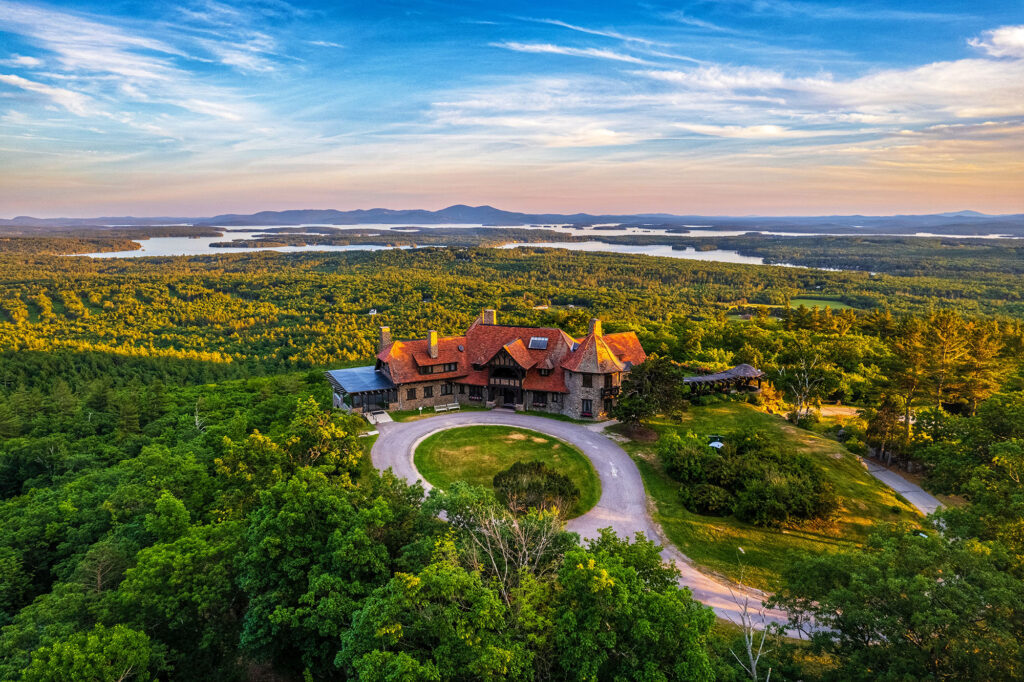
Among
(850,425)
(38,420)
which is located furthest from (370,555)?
(38,420)

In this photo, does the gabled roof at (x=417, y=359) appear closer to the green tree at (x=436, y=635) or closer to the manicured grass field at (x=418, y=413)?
the manicured grass field at (x=418, y=413)

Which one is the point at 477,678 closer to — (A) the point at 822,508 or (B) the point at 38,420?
(A) the point at 822,508

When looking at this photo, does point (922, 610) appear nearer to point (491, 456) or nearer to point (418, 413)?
point (491, 456)

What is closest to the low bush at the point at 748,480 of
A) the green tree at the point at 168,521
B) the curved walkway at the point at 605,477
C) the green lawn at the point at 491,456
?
the curved walkway at the point at 605,477

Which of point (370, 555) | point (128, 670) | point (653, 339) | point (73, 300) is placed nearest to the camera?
point (128, 670)

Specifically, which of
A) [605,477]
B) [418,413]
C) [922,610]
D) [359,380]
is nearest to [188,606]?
[605,477]

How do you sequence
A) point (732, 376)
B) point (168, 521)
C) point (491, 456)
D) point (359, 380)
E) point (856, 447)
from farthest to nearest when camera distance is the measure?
point (732, 376) → point (359, 380) → point (856, 447) → point (491, 456) → point (168, 521)

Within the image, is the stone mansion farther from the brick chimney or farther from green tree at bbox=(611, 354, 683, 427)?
green tree at bbox=(611, 354, 683, 427)

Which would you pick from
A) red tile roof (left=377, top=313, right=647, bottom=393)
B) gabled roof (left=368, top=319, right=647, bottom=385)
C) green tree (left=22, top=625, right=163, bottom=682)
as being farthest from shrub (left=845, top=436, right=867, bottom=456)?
green tree (left=22, top=625, right=163, bottom=682)

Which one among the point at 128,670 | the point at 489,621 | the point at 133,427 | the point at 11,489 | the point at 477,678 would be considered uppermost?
the point at 489,621
